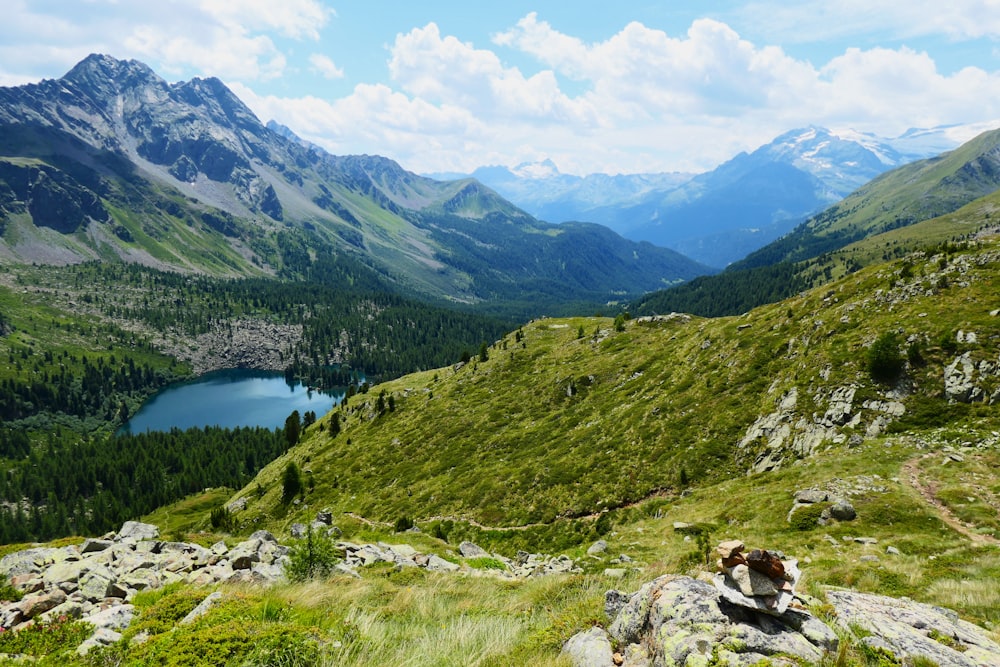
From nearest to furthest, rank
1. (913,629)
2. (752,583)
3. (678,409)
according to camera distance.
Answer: (752,583) < (913,629) < (678,409)

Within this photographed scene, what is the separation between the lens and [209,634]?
9.58m

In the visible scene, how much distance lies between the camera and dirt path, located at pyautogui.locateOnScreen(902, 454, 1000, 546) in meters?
21.2

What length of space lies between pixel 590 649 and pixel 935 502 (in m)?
26.4

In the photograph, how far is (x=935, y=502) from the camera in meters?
24.8

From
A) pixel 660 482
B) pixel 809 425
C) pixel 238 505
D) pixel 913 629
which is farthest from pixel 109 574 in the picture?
pixel 238 505

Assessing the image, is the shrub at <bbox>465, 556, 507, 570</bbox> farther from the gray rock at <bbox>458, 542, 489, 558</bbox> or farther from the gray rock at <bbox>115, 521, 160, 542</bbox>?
the gray rock at <bbox>115, 521, 160, 542</bbox>

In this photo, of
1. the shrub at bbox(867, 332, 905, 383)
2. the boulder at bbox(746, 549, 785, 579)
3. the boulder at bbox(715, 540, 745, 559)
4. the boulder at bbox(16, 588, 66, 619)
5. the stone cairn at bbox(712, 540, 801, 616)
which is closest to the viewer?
the stone cairn at bbox(712, 540, 801, 616)

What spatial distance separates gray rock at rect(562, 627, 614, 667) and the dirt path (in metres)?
22.1

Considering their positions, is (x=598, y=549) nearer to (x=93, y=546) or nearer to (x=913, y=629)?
(x=913, y=629)

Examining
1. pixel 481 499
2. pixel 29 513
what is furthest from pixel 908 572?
pixel 29 513

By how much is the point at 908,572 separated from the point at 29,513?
699 feet


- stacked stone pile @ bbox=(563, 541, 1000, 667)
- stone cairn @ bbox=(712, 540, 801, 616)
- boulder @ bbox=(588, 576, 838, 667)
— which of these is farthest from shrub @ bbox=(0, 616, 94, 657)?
stone cairn @ bbox=(712, 540, 801, 616)

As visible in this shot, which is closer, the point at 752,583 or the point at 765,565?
the point at 752,583

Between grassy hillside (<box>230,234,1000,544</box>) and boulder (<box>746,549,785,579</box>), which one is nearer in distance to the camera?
boulder (<box>746,549,785,579</box>)
